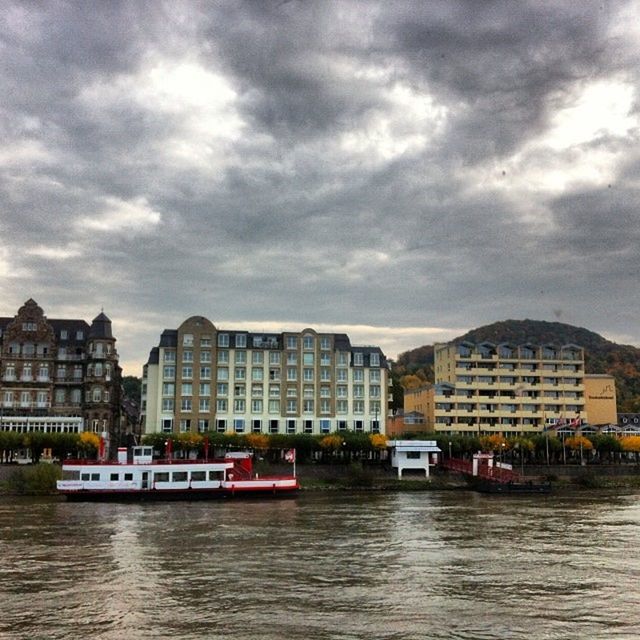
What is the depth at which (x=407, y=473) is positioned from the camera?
111 metres

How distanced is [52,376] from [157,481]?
42.9m

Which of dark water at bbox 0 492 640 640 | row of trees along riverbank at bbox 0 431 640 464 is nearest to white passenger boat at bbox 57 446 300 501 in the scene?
row of trees along riverbank at bbox 0 431 640 464

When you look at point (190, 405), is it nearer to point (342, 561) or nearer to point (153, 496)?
point (153, 496)

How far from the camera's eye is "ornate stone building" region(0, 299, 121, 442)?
118250mm

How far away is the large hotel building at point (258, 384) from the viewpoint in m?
124

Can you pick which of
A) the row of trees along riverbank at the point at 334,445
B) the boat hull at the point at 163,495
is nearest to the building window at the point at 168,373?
the row of trees along riverbank at the point at 334,445

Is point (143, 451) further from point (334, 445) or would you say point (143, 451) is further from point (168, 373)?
point (168, 373)

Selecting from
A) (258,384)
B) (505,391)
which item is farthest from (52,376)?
(505,391)

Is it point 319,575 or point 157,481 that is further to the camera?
point 157,481

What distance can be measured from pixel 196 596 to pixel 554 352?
12207 cm

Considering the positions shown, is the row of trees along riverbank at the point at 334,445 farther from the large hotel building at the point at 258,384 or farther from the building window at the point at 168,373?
the building window at the point at 168,373

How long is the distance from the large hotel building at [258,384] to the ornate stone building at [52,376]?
744cm

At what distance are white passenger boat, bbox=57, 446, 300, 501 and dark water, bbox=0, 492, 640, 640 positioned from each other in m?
17.5

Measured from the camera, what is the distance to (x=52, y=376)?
121 metres
